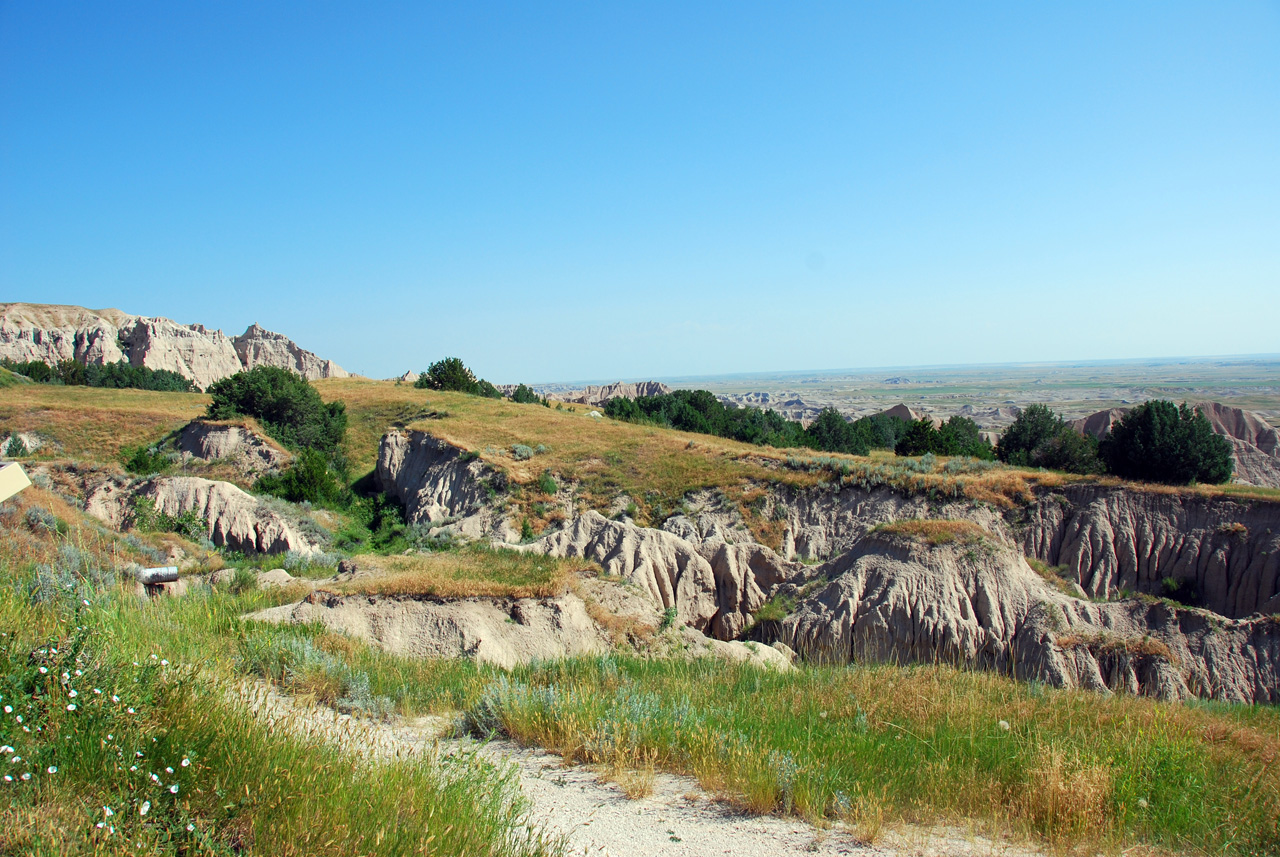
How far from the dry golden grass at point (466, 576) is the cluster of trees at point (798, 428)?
3263 centimetres

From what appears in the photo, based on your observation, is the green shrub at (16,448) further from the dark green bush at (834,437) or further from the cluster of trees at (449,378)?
the dark green bush at (834,437)

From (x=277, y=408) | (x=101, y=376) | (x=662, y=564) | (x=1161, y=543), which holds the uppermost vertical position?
(x=101, y=376)

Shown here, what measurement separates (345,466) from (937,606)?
33132 millimetres

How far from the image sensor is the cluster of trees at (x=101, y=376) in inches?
2613

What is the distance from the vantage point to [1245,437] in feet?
219

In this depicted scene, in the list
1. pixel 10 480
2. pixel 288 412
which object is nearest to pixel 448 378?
pixel 288 412

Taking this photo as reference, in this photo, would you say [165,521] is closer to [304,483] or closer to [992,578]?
[304,483]

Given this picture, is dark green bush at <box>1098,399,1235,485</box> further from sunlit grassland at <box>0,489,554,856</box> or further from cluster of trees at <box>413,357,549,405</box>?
cluster of trees at <box>413,357,549,405</box>

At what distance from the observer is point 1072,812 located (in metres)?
5.18

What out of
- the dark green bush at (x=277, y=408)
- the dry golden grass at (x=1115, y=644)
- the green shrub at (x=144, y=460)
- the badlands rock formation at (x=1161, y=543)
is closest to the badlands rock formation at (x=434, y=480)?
the dark green bush at (x=277, y=408)

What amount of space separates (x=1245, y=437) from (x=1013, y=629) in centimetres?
6866

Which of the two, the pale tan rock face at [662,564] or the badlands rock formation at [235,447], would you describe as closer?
the pale tan rock face at [662,564]

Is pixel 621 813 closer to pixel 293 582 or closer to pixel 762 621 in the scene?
pixel 293 582

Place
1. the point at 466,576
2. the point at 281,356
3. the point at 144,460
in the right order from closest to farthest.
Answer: the point at 466,576 → the point at 144,460 → the point at 281,356
